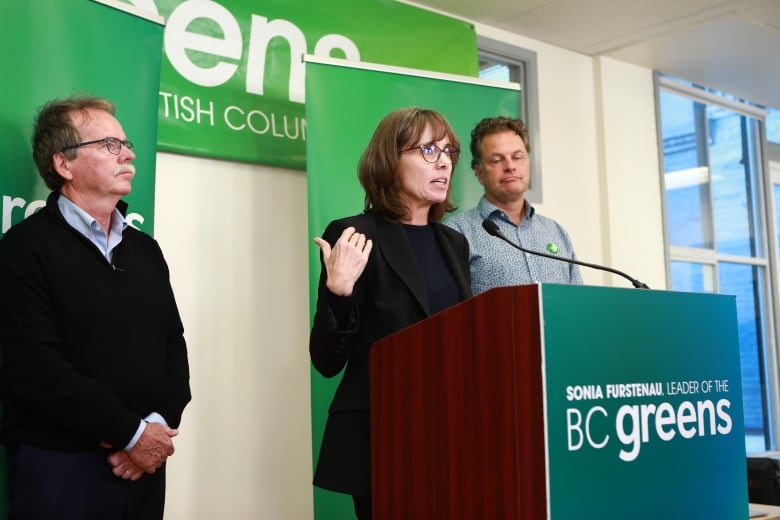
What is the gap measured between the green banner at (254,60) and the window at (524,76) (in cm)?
85

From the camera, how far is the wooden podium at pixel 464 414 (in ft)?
4.21

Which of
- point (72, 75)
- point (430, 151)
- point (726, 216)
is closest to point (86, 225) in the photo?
point (72, 75)

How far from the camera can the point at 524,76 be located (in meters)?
4.70

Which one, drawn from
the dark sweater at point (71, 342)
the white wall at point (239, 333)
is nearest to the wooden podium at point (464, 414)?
the dark sweater at point (71, 342)

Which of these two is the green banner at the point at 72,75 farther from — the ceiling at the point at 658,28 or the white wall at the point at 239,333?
the ceiling at the point at 658,28

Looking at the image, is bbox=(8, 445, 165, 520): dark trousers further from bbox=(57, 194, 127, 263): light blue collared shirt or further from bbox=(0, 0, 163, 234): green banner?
bbox=(0, 0, 163, 234): green banner

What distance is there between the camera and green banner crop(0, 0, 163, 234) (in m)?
2.28

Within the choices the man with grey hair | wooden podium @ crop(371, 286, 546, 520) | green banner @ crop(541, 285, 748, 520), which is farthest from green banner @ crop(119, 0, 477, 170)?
green banner @ crop(541, 285, 748, 520)

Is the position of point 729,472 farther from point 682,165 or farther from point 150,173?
point 682,165

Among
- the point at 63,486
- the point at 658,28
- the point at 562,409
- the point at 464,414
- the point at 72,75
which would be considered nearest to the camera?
the point at 562,409

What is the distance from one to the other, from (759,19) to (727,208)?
1809mm

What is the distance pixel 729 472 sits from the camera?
1.57 meters

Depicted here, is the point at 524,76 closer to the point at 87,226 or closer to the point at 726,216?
the point at 726,216

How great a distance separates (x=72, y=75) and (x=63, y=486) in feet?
3.78
